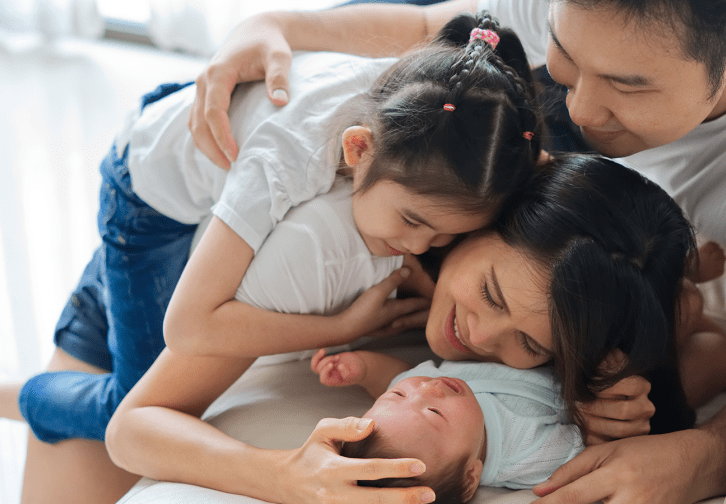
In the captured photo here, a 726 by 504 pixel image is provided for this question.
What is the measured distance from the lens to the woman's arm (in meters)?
1.23

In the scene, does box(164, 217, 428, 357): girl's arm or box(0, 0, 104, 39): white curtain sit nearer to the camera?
box(164, 217, 428, 357): girl's arm

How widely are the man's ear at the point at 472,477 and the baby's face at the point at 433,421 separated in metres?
0.01

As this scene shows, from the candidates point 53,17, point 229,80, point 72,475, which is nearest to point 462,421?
point 229,80

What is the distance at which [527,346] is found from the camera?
115 cm

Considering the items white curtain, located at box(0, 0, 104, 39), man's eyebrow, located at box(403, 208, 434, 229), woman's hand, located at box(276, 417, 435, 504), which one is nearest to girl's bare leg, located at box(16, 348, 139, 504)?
woman's hand, located at box(276, 417, 435, 504)

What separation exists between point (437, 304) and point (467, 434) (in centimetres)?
26

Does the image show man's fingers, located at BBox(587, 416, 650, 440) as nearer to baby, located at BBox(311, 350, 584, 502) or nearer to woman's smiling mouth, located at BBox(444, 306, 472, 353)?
baby, located at BBox(311, 350, 584, 502)

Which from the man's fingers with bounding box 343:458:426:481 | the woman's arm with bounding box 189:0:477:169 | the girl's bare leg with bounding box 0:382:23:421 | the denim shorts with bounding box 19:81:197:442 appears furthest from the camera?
the girl's bare leg with bounding box 0:382:23:421

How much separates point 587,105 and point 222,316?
67cm

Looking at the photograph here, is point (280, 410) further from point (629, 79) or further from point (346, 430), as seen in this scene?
point (629, 79)

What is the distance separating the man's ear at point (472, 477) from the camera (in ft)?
3.39

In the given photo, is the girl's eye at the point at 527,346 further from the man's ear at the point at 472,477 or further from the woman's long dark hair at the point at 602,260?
the man's ear at the point at 472,477

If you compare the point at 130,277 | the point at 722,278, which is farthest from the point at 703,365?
the point at 130,277

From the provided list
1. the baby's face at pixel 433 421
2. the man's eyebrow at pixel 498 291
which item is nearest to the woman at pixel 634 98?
the baby's face at pixel 433 421
